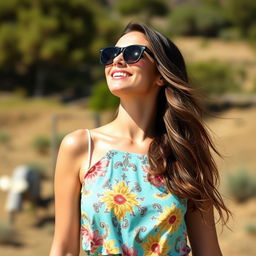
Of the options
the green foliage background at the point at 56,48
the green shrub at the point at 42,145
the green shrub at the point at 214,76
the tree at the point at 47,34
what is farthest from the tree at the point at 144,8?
the green shrub at the point at 42,145

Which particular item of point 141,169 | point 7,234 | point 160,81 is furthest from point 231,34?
point 141,169

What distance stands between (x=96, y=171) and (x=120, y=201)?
127 millimetres

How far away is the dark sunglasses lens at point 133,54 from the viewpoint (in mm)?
2244

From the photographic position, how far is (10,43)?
2948 cm

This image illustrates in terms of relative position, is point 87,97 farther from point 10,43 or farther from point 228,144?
point 228,144

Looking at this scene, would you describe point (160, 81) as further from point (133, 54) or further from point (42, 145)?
point (42, 145)

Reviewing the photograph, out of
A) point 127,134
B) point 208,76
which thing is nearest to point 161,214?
point 127,134

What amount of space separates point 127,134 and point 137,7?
55234mm

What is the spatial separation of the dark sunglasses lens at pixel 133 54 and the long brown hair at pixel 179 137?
0.07m

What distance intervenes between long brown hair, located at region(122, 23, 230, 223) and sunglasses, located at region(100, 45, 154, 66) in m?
0.06

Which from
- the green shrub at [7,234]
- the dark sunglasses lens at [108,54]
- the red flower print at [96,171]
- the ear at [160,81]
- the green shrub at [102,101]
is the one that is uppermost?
the dark sunglasses lens at [108,54]

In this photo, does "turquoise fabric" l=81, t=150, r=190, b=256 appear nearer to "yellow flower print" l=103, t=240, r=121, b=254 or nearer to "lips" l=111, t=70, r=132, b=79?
"yellow flower print" l=103, t=240, r=121, b=254

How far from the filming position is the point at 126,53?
226 centimetres

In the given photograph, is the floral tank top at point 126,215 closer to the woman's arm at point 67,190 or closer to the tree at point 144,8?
the woman's arm at point 67,190
